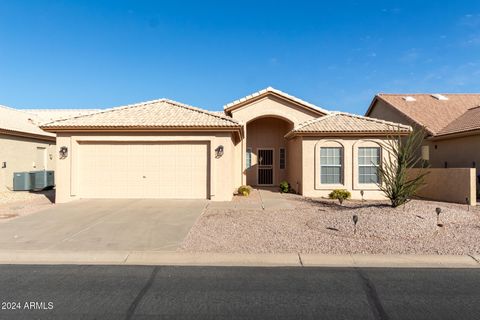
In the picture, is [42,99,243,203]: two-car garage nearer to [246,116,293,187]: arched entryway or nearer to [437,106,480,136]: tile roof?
[246,116,293,187]: arched entryway

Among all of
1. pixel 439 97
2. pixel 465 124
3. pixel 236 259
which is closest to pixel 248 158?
pixel 465 124

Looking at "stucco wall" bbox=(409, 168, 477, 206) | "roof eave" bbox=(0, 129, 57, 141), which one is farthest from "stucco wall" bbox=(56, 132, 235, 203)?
"stucco wall" bbox=(409, 168, 477, 206)

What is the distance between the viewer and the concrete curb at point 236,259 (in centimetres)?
601

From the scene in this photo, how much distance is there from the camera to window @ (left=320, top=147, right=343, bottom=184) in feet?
50.0

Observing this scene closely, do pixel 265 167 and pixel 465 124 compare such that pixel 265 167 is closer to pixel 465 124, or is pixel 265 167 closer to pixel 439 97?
pixel 465 124

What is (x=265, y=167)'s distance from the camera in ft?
66.5

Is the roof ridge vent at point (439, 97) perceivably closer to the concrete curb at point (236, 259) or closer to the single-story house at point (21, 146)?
the concrete curb at point (236, 259)

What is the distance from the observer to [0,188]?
16.9 m

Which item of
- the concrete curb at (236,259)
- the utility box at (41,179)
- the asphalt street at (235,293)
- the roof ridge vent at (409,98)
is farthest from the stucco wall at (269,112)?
the asphalt street at (235,293)

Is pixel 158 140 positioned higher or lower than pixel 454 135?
lower

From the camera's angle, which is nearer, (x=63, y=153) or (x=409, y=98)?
(x=63, y=153)

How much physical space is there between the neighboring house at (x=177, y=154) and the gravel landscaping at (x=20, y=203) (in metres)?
1.09

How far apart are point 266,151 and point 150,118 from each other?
8.83 m

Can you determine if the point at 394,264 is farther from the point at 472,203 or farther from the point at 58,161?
the point at 58,161
